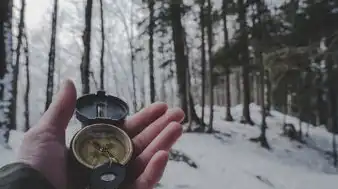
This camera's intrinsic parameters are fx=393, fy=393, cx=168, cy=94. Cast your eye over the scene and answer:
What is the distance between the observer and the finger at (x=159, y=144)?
54 cm

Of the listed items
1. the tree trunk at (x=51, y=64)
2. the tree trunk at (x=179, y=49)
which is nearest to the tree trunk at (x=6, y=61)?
the tree trunk at (x=51, y=64)

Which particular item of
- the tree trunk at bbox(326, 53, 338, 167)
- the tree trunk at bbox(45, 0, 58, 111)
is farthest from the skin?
the tree trunk at bbox(326, 53, 338, 167)

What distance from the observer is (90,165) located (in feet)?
1.61

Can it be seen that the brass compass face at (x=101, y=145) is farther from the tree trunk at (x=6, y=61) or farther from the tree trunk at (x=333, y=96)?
the tree trunk at (x=333, y=96)

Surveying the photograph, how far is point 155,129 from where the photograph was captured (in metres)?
0.59

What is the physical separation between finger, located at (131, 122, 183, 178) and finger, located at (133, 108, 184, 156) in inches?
0.9

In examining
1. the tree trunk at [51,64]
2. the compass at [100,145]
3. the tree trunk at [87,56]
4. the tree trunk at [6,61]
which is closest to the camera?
the compass at [100,145]

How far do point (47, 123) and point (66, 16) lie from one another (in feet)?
27.5

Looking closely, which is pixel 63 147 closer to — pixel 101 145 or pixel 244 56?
pixel 101 145

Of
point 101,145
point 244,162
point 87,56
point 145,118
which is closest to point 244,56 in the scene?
point 244,162

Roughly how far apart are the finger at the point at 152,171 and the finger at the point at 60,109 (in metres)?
0.13

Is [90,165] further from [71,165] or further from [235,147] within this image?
[235,147]

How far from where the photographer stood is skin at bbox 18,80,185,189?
1.66ft

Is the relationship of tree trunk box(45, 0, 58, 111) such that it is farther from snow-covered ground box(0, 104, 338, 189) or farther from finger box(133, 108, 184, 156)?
finger box(133, 108, 184, 156)
